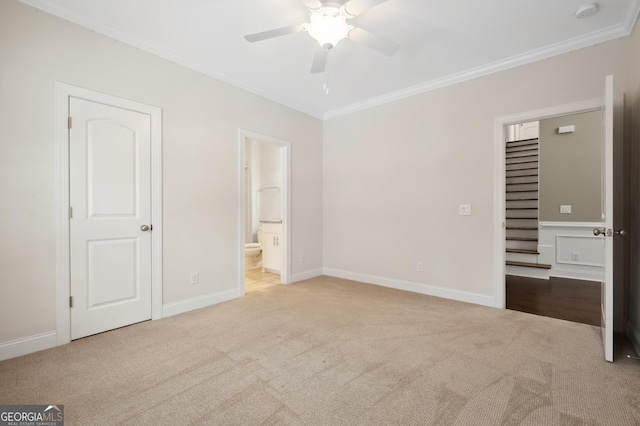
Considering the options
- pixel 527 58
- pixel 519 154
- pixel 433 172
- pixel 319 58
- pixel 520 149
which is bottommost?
pixel 433 172

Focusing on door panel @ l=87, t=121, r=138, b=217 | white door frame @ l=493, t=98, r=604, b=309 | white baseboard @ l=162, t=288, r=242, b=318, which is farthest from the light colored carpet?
door panel @ l=87, t=121, r=138, b=217

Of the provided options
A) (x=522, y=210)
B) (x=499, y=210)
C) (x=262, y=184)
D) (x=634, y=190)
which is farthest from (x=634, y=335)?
(x=262, y=184)

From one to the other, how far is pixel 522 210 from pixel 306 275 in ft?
13.1

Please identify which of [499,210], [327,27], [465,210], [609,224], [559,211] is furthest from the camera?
[559,211]

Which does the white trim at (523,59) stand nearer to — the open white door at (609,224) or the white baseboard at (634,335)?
the open white door at (609,224)

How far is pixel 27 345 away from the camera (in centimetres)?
217

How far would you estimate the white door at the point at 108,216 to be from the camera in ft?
7.90

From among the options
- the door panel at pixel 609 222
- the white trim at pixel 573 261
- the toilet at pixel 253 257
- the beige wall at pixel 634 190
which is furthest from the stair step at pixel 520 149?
the toilet at pixel 253 257

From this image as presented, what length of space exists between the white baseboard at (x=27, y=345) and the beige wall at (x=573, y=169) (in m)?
6.54

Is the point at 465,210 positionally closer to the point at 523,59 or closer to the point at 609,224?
the point at 609,224

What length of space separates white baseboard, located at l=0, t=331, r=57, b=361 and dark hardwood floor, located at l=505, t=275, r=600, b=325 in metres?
4.37

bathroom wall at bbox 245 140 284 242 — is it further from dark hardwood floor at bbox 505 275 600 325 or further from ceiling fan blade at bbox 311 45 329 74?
dark hardwood floor at bbox 505 275 600 325

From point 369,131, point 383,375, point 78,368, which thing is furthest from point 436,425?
point 369,131

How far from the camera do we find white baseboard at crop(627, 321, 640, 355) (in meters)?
2.18
